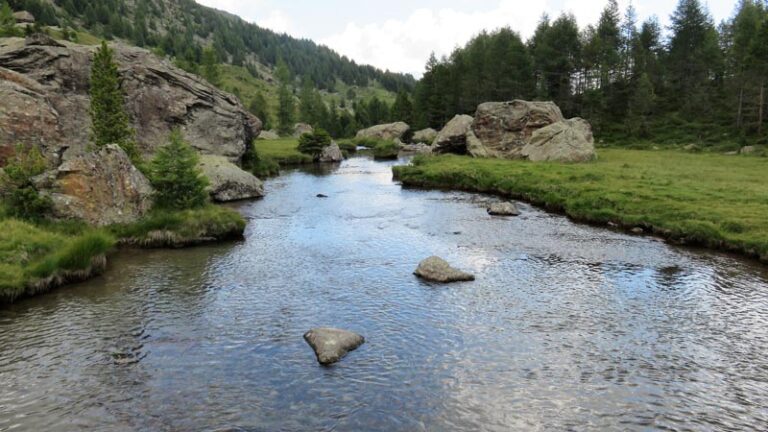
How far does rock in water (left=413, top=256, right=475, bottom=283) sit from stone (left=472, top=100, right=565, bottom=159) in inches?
2379

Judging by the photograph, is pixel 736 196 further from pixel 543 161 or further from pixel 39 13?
pixel 39 13

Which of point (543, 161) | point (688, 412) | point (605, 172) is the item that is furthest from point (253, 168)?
point (688, 412)

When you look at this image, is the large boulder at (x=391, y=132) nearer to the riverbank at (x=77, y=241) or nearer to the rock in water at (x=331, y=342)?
the riverbank at (x=77, y=241)

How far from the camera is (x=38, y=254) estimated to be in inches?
1051

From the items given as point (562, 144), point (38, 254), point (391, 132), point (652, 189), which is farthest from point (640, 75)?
point (38, 254)

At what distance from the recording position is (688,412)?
15.0 metres

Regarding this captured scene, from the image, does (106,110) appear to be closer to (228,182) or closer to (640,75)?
A: (228,182)

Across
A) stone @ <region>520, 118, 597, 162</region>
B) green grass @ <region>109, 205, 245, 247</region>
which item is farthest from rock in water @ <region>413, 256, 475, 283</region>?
stone @ <region>520, 118, 597, 162</region>

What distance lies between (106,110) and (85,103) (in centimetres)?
1084

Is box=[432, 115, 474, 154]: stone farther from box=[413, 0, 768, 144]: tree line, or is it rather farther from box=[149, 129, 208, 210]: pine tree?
box=[149, 129, 208, 210]: pine tree

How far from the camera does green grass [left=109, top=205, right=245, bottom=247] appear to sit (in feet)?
113

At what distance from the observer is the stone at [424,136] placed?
474 ft

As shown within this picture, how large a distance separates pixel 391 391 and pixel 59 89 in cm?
5259

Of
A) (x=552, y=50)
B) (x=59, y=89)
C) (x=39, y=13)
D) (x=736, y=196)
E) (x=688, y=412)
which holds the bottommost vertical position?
(x=688, y=412)
